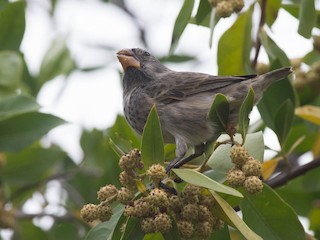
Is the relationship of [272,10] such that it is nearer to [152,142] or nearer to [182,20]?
[182,20]

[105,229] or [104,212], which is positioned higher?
[104,212]

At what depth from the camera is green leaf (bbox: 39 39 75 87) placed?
5.97m

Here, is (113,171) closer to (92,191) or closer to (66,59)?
(92,191)

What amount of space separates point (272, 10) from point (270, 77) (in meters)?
0.56

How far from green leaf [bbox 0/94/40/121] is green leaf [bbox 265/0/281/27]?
154cm

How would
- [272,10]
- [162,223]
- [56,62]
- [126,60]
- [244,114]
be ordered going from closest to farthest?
[162,223] < [244,114] < [272,10] < [126,60] < [56,62]

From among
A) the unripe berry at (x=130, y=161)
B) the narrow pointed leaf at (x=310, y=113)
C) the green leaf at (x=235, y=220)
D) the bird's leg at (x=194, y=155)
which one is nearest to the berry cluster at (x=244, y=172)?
the green leaf at (x=235, y=220)

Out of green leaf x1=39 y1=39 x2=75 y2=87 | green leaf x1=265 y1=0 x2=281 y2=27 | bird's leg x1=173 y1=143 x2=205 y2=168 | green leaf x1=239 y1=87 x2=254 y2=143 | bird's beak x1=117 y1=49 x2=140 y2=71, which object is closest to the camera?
green leaf x1=239 y1=87 x2=254 y2=143

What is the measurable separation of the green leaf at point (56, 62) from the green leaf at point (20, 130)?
44.5 inches

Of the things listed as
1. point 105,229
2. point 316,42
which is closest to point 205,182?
point 105,229

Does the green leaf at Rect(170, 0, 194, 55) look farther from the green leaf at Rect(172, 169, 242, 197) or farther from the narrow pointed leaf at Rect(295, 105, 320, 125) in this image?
the green leaf at Rect(172, 169, 242, 197)

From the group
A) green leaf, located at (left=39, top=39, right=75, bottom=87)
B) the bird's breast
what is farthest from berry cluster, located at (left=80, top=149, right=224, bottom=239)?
green leaf, located at (left=39, top=39, right=75, bottom=87)

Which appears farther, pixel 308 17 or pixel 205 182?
pixel 308 17

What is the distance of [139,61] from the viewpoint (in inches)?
221
